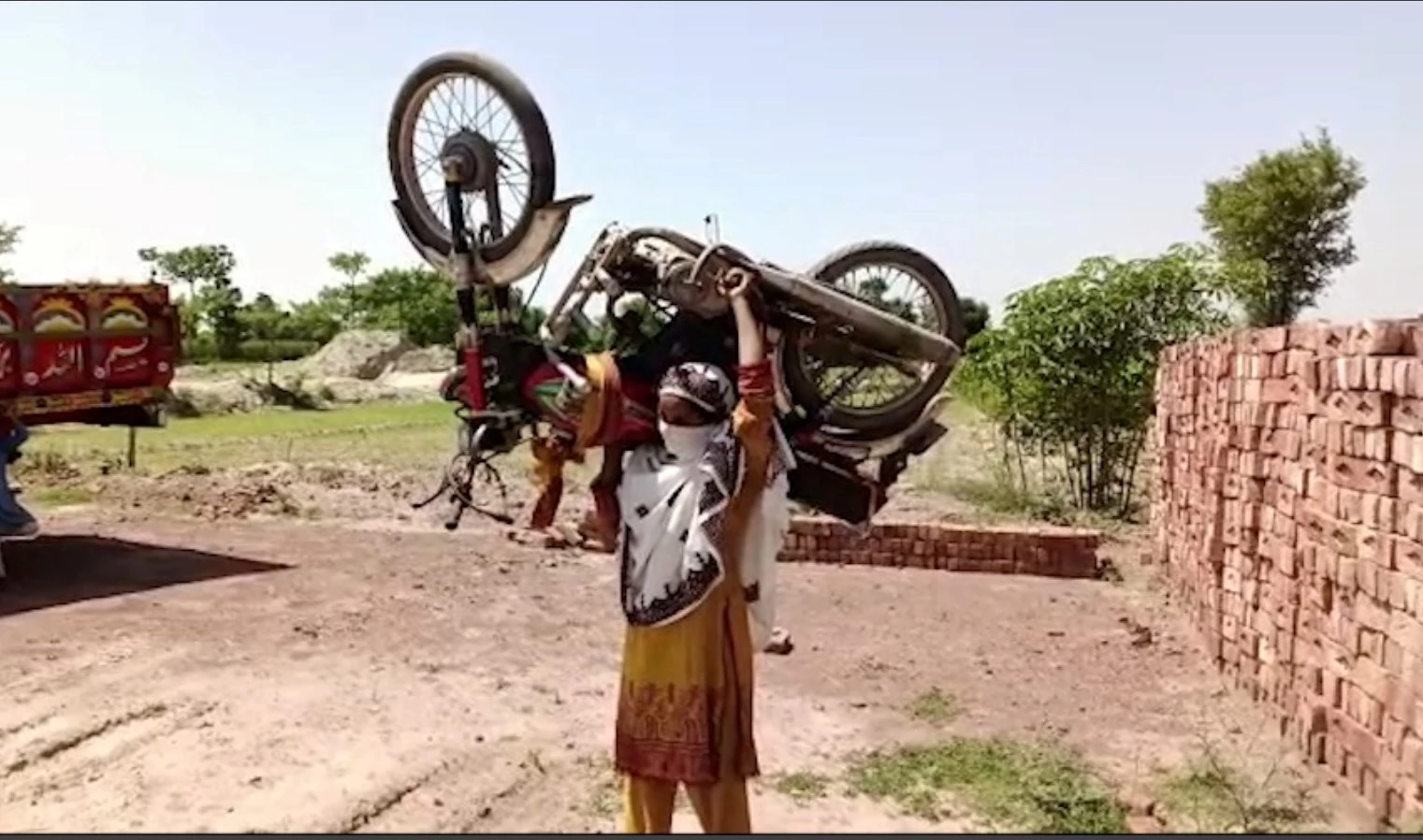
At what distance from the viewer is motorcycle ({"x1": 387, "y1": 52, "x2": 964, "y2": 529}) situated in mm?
3996

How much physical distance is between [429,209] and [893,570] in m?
7.42

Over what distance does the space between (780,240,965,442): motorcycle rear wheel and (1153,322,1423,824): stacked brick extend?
6.46ft

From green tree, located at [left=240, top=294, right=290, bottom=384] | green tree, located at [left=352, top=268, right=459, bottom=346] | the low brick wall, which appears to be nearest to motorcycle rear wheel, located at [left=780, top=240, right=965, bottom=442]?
the low brick wall

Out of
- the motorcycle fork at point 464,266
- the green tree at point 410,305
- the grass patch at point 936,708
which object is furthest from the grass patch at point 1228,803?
the green tree at point 410,305

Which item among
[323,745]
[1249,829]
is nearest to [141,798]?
[323,745]

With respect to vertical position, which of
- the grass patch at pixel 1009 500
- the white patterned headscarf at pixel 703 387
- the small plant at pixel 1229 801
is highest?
the white patterned headscarf at pixel 703 387

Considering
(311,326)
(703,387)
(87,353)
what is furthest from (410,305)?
(703,387)

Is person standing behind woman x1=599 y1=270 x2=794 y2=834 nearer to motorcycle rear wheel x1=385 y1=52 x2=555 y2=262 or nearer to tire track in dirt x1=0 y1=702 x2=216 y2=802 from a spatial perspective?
motorcycle rear wheel x1=385 y1=52 x2=555 y2=262

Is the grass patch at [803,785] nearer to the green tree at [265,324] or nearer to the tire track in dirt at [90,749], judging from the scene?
the tire track in dirt at [90,749]

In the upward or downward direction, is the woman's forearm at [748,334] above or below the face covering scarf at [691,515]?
above

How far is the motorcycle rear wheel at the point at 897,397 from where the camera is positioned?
422 centimetres

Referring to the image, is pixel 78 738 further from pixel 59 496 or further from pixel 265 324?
pixel 265 324

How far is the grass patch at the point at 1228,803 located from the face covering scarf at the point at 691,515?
2440mm

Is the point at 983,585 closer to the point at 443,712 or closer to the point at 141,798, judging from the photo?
the point at 443,712
